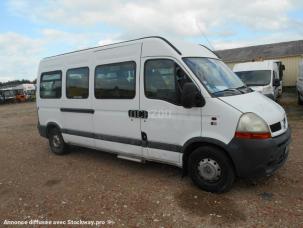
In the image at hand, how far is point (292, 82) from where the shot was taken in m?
27.9

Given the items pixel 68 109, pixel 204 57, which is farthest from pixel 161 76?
pixel 68 109

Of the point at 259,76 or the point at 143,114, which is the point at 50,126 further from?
the point at 259,76

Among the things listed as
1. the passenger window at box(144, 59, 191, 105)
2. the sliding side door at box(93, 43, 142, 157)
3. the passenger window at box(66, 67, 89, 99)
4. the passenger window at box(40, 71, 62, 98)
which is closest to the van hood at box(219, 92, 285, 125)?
the passenger window at box(144, 59, 191, 105)

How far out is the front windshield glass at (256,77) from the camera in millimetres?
12547

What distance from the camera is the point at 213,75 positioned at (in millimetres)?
5012

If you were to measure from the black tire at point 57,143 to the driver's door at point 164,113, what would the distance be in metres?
2.98

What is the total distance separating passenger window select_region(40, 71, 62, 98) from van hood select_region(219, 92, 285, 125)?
444 centimetres

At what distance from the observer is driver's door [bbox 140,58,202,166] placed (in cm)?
479

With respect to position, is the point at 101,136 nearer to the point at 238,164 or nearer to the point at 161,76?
the point at 161,76

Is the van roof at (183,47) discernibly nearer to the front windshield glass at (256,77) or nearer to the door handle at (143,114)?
the door handle at (143,114)

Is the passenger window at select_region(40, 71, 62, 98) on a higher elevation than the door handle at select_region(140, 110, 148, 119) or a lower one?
higher

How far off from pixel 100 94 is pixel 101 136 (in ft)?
2.93

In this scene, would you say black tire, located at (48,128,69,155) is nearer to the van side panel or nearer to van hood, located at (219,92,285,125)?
the van side panel

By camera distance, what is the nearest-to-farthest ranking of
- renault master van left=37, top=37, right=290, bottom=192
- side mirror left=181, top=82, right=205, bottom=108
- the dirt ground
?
the dirt ground → renault master van left=37, top=37, right=290, bottom=192 → side mirror left=181, top=82, right=205, bottom=108
